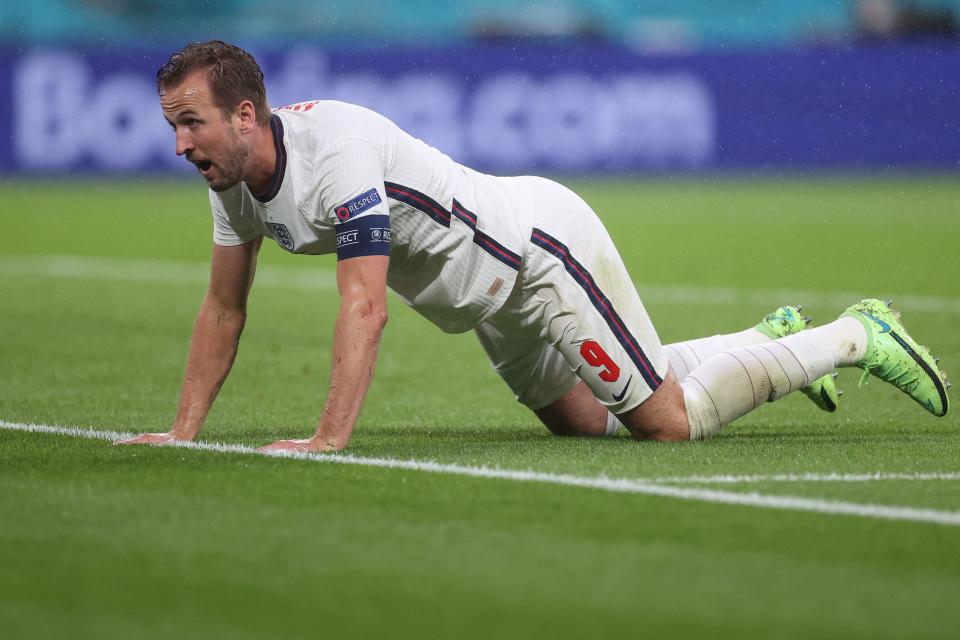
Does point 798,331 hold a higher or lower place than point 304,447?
higher

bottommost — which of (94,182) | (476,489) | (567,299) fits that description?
(94,182)

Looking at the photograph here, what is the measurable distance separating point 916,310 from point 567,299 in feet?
19.9

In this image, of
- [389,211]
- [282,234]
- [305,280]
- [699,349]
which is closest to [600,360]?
[699,349]

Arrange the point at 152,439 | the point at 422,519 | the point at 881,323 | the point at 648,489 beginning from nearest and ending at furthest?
the point at 422,519 < the point at 648,489 < the point at 152,439 < the point at 881,323

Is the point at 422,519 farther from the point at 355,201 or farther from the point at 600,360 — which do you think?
the point at 600,360

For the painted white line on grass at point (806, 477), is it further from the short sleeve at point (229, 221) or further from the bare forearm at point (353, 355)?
the short sleeve at point (229, 221)

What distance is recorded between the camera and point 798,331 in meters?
7.04

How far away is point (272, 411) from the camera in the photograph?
7.57m

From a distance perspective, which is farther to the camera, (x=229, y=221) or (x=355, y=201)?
(x=229, y=221)

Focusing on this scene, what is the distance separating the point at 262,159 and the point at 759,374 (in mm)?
1976

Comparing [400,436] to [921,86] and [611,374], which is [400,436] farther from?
[921,86]

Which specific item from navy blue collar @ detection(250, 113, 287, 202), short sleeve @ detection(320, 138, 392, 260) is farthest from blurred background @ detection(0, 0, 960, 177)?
short sleeve @ detection(320, 138, 392, 260)

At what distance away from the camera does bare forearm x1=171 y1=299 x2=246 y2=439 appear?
625 cm

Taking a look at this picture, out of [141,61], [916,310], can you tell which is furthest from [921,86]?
[916,310]
